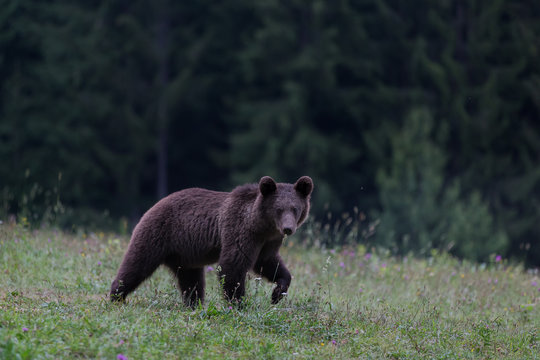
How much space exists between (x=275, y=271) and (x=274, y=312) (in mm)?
928

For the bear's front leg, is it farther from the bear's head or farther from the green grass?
the bear's head

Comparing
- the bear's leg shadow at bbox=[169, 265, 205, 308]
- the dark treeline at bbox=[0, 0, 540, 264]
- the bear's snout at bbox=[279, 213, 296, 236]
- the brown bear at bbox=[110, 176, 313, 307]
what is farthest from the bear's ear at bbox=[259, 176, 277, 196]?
the dark treeline at bbox=[0, 0, 540, 264]

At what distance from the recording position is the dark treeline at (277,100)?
2962 centimetres

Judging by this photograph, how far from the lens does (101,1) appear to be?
34688 millimetres

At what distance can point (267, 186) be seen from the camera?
8242 millimetres

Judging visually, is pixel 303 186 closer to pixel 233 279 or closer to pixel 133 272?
pixel 233 279

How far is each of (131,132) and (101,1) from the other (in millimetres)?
6824

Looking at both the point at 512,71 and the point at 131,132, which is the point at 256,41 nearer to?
the point at 131,132

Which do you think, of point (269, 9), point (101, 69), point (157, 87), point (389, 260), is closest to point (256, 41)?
point (269, 9)

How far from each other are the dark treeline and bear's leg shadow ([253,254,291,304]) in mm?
19119

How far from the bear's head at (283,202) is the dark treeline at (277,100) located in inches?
753

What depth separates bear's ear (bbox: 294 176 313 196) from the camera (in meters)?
8.45

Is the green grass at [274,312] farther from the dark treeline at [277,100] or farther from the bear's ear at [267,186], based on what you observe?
the dark treeline at [277,100]

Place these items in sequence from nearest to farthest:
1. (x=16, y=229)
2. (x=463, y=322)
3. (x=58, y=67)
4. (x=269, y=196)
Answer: (x=269, y=196)
(x=463, y=322)
(x=16, y=229)
(x=58, y=67)
